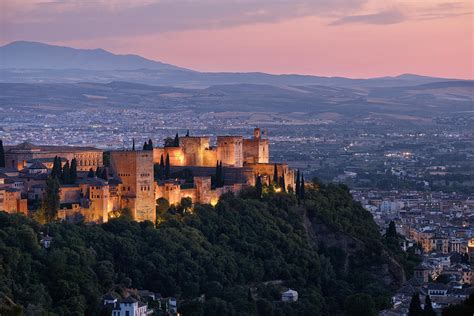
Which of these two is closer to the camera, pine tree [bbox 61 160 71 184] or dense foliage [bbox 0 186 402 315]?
dense foliage [bbox 0 186 402 315]

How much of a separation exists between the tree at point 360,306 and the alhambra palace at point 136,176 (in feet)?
25.5

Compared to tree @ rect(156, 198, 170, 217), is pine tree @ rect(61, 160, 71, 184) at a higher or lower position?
higher

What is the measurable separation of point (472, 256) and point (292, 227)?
57.4 feet

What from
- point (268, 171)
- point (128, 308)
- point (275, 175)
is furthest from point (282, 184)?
point (128, 308)

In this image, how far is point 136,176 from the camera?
57.4 metres

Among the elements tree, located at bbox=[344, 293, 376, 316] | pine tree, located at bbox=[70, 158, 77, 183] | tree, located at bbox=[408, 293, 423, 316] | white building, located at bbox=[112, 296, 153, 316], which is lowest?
tree, located at bbox=[344, 293, 376, 316]

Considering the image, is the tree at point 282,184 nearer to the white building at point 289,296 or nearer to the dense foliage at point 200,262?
the dense foliage at point 200,262

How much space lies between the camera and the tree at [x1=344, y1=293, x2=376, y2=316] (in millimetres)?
54938

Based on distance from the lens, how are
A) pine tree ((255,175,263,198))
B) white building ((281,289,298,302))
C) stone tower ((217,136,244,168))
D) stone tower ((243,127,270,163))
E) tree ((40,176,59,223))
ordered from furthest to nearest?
stone tower ((243,127,270,163)) → stone tower ((217,136,244,168)) → pine tree ((255,175,263,198)) → white building ((281,289,298,302)) → tree ((40,176,59,223))

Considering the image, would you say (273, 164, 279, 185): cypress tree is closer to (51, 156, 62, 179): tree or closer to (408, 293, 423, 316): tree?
(51, 156, 62, 179): tree

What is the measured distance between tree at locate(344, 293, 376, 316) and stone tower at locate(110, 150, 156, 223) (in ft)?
25.4

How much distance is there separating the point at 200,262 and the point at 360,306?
5.82m

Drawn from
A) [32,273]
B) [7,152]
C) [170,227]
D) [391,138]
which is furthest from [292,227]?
[391,138]

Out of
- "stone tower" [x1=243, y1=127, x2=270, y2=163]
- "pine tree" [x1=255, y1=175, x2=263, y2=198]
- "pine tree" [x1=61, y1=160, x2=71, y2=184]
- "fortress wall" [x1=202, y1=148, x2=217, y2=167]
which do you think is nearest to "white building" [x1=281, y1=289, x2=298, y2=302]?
"pine tree" [x1=255, y1=175, x2=263, y2=198]
